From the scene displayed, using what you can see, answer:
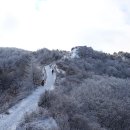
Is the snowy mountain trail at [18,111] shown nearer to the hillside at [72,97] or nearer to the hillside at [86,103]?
the hillside at [72,97]

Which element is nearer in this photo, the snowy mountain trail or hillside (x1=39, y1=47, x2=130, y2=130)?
the snowy mountain trail

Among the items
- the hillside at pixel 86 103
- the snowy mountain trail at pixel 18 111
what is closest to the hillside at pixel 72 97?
the hillside at pixel 86 103

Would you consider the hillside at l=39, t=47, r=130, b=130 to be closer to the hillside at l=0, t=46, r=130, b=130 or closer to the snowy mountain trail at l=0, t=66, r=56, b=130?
the hillside at l=0, t=46, r=130, b=130

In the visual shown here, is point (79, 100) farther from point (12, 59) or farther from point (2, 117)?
point (12, 59)

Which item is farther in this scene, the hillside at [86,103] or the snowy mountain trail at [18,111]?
the hillside at [86,103]

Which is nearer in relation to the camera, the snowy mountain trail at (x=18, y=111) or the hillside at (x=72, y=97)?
the snowy mountain trail at (x=18, y=111)

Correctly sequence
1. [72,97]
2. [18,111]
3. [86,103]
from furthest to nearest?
[86,103]
[72,97]
[18,111]

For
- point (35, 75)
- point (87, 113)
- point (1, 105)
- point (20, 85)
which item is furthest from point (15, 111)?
point (35, 75)

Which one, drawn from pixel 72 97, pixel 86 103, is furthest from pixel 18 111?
pixel 86 103

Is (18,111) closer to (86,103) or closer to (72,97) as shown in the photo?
(72,97)

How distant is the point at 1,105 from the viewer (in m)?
33.4

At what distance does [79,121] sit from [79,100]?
826 centimetres

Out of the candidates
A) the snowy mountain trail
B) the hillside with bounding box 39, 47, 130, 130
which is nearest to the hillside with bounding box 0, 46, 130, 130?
the hillside with bounding box 39, 47, 130, 130

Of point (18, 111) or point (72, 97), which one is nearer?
point (18, 111)
